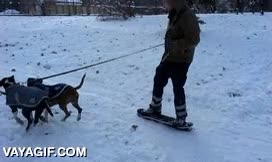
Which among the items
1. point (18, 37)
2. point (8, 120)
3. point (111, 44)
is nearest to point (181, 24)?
point (8, 120)

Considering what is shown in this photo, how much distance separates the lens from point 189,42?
6742 mm

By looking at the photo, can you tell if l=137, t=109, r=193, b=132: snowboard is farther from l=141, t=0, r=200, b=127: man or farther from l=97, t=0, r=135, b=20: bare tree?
l=97, t=0, r=135, b=20: bare tree

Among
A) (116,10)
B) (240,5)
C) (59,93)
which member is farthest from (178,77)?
(240,5)

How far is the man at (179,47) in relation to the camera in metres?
6.70

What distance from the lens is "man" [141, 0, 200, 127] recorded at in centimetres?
670

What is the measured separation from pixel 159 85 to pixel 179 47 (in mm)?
918

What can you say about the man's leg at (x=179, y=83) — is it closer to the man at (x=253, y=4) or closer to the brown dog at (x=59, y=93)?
the brown dog at (x=59, y=93)

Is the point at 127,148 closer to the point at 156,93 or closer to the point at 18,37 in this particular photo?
the point at 156,93

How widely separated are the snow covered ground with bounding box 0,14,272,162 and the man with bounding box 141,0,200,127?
65cm

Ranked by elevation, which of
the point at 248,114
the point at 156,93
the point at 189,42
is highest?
the point at 189,42

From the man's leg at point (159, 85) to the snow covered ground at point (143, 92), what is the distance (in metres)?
0.35

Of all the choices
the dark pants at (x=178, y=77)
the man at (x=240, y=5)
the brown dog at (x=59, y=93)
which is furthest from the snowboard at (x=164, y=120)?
the man at (x=240, y=5)

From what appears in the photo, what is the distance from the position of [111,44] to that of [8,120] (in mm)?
7651

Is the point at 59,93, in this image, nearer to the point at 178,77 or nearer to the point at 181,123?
the point at 178,77
